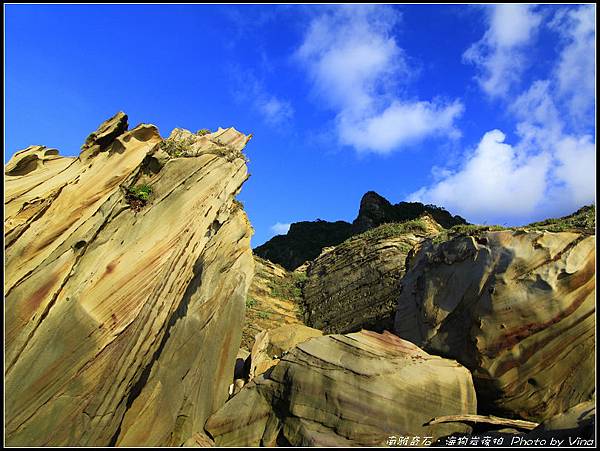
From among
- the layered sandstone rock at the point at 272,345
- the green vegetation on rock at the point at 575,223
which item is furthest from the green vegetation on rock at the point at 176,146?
the green vegetation on rock at the point at 575,223

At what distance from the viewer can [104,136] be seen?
1906cm

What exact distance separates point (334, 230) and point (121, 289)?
7260 centimetres

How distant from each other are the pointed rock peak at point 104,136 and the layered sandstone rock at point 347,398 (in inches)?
456

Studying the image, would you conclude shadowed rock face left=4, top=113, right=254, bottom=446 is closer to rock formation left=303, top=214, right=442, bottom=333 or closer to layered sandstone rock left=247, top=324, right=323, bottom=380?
layered sandstone rock left=247, top=324, right=323, bottom=380

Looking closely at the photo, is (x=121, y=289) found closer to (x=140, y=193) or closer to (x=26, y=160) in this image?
(x=140, y=193)

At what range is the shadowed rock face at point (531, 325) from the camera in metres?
17.5

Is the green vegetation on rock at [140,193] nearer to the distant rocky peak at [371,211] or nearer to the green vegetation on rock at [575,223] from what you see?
the green vegetation on rock at [575,223]

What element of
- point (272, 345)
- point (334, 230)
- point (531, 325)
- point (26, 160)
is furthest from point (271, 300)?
point (334, 230)

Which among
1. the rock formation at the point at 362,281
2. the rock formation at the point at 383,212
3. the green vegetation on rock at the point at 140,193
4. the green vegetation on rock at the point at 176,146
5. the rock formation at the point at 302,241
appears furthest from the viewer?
the rock formation at the point at 302,241

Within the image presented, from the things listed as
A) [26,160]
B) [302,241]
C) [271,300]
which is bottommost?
[26,160]

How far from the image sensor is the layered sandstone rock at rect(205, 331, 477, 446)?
16.4m

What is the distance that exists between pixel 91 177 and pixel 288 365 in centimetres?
1054

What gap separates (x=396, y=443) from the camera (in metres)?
15.9

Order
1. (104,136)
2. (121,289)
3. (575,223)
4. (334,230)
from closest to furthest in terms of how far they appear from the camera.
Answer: (121,289), (104,136), (575,223), (334,230)
